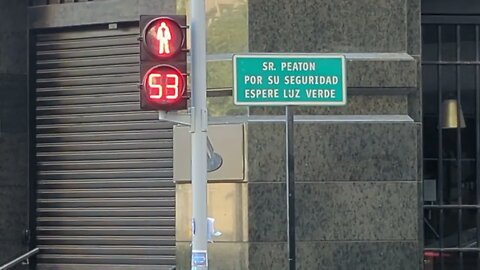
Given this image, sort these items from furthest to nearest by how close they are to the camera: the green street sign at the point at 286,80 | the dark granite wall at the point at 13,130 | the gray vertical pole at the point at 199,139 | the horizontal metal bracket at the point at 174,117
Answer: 1. the dark granite wall at the point at 13,130
2. the gray vertical pole at the point at 199,139
3. the horizontal metal bracket at the point at 174,117
4. the green street sign at the point at 286,80

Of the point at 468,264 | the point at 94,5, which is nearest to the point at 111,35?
the point at 94,5

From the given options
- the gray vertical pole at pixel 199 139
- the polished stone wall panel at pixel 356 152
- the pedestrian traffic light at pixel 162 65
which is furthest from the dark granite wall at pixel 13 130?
the pedestrian traffic light at pixel 162 65

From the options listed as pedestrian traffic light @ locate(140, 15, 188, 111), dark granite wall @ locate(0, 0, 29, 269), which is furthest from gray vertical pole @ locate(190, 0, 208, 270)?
dark granite wall @ locate(0, 0, 29, 269)

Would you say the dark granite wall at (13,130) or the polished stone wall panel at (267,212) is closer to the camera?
the polished stone wall panel at (267,212)

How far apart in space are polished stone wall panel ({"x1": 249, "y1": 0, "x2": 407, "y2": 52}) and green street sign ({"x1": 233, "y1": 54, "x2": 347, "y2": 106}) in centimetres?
272

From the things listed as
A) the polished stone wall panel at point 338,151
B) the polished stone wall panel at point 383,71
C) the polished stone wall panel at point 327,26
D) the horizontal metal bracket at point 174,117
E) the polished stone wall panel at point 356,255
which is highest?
the polished stone wall panel at point 327,26

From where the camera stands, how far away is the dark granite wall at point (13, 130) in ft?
44.2

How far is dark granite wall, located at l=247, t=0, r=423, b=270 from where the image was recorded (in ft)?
36.3

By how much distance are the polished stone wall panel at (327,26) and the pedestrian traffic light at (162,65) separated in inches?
96.4

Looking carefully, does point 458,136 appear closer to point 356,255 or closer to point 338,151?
point 338,151

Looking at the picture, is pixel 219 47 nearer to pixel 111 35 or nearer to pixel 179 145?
pixel 179 145

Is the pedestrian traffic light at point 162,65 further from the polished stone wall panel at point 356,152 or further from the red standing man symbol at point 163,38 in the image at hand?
the polished stone wall panel at point 356,152

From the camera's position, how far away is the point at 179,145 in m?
11.4

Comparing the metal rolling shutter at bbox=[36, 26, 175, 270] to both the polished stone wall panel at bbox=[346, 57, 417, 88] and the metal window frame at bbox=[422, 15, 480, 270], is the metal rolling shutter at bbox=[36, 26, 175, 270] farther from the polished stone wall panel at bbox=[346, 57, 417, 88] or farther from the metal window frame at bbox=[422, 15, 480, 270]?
the metal window frame at bbox=[422, 15, 480, 270]
